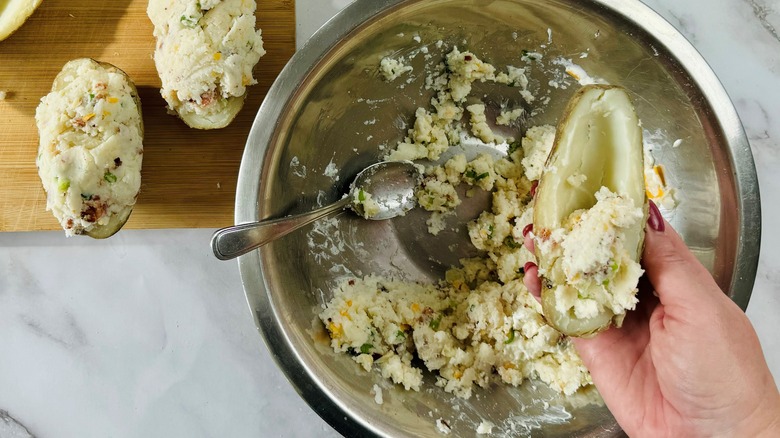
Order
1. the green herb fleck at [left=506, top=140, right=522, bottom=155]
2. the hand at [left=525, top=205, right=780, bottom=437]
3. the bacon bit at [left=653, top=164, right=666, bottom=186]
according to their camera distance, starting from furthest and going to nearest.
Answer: the green herb fleck at [left=506, top=140, right=522, bottom=155] < the bacon bit at [left=653, top=164, right=666, bottom=186] < the hand at [left=525, top=205, right=780, bottom=437]

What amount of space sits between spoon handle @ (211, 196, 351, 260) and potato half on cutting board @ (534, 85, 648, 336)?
513 mm

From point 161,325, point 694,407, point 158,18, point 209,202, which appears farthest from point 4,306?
point 694,407

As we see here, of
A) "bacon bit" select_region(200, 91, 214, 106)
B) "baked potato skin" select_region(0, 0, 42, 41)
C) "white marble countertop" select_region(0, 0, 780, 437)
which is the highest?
"bacon bit" select_region(200, 91, 214, 106)

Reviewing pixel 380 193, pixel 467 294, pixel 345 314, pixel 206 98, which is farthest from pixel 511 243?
pixel 206 98

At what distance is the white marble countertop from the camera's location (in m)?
1.61

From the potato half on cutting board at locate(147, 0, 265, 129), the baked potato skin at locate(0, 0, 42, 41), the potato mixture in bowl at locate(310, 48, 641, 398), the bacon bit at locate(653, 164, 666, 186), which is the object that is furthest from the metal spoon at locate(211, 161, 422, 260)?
the baked potato skin at locate(0, 0, 42, 41)

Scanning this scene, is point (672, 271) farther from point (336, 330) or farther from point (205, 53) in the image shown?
point (205, 53)

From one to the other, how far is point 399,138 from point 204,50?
52 cm

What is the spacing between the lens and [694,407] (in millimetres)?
1121

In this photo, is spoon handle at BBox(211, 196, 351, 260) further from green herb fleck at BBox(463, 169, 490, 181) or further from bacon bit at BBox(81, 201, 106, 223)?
green herb fleck at BBox(463, 169, 490, 181)

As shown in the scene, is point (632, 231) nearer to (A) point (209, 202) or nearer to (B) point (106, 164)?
(A) point (209, 202)

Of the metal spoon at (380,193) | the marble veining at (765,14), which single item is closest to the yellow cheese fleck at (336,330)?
the metal spoon at (380,193)

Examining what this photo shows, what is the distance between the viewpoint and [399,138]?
156 cm

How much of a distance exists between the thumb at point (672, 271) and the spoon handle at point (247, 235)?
28.2 inches
